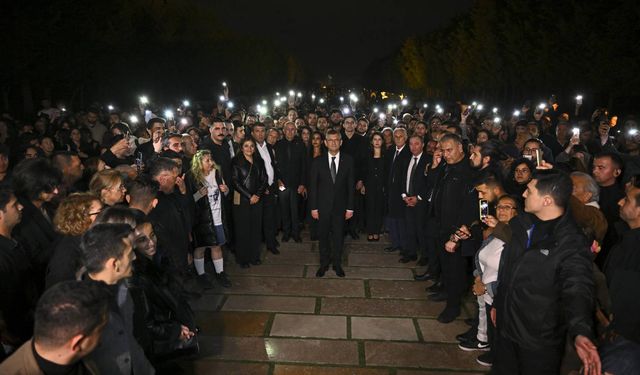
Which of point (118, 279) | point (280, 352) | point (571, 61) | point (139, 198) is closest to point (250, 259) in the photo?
point (280, 352)

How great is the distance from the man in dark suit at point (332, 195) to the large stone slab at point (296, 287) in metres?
0.31

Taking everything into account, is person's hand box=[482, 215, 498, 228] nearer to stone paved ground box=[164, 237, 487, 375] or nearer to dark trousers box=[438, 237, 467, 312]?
dark trousers box=[438, 237, 467, 312]

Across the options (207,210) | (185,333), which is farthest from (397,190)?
(185,333)

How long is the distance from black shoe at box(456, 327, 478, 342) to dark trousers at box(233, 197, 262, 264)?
374 cm

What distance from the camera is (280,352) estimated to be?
5.08 m

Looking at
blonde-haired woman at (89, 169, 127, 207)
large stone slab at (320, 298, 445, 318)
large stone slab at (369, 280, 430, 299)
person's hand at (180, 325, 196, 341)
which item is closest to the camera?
person's hand at (180, 325, 196, 341)

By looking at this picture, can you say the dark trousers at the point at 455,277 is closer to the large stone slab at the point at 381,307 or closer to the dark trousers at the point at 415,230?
the large stone slab at the point at 381,307

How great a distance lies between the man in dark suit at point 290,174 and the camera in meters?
9.38

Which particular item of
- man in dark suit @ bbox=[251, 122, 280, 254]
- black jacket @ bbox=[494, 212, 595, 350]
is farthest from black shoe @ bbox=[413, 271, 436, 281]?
black jacket @ bbox=[494, 212, 595, 350]

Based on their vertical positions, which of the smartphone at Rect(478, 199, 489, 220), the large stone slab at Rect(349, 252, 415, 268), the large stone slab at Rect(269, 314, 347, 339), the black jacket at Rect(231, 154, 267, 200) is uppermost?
the black jacket at Rect(231, 154, 267, 200)

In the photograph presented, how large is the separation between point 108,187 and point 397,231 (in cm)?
522

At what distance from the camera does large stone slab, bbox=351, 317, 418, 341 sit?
5434mm

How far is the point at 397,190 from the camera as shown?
838cm

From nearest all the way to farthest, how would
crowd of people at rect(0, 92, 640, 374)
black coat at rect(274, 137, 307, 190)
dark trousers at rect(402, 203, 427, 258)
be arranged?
1. crowd of people at rect(0, 92, 640, 374)
2. dark trousers at rect(402, 203, 427, 258)
3. black coat at rect(274, 137, 307, 190)
